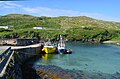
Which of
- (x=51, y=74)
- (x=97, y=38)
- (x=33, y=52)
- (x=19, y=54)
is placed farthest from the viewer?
(x=97, y=38)

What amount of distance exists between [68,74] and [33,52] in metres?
20.3

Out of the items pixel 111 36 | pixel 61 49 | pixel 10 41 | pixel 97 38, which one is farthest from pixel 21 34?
pixel 10 41

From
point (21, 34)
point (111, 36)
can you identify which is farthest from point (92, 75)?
point (111, 36)

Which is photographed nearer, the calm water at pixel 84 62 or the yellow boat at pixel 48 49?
the calm water at pixel 84 62

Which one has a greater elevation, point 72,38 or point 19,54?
point 19,54

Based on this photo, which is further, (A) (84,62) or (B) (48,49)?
(B) (48,49)

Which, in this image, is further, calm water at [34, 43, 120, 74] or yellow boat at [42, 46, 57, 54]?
yellow boat at [42, 46, 57, 54]

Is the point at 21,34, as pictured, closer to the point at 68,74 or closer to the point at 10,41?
the point at 10,41

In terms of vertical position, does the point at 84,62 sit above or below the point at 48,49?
below

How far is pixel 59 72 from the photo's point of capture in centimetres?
3909

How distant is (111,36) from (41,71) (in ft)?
404

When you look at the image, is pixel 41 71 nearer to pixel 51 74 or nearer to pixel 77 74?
pixel 51 74

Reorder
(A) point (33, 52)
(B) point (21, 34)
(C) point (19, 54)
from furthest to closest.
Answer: (B) point (21, 34)
(A) point (33, 52)
(C) point (19, 54)

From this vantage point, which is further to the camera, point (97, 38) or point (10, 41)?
point (97, 38)
